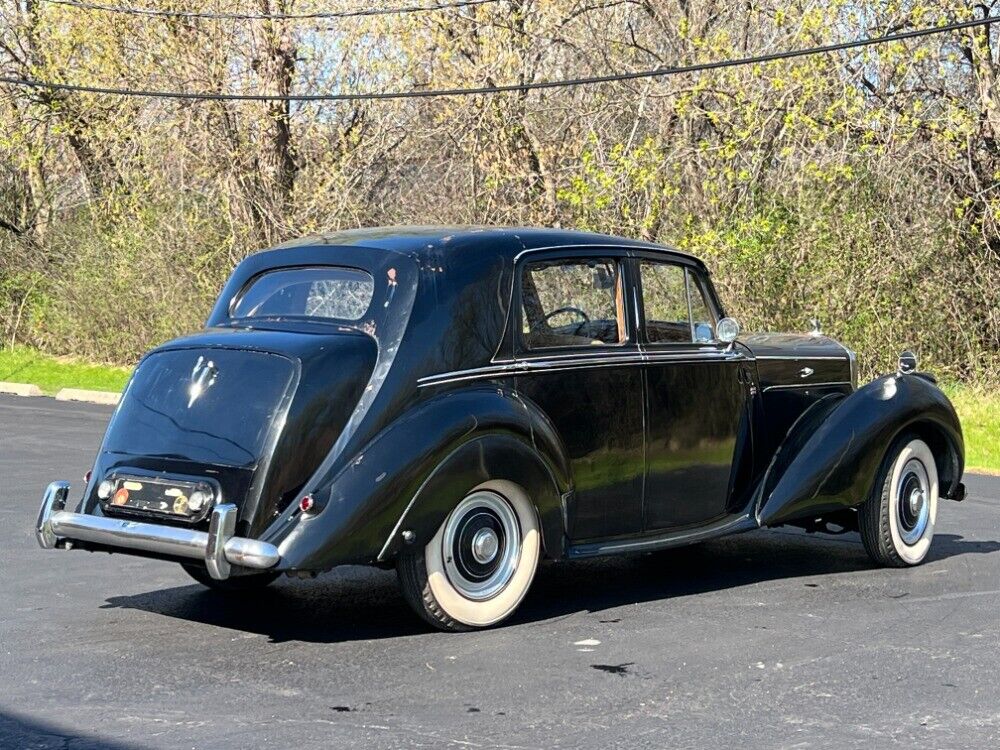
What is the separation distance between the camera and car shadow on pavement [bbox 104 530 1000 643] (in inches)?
282

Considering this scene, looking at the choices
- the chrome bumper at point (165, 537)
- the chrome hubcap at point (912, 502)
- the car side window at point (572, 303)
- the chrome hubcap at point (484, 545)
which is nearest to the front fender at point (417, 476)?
the chrome bumper at point (165, 537)

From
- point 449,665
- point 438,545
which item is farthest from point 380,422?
point 449,665

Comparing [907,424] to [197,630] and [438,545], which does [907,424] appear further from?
[197,630]

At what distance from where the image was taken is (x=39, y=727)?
5.30 metres

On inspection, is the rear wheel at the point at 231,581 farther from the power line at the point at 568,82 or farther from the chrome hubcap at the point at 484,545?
the power line at the point at 568,82

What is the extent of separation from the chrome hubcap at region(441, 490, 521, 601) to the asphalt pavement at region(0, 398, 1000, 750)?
0.24 m

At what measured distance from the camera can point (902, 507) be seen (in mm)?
8805

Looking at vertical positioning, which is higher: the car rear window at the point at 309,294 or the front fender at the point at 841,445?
the car rear window at the point at 309,294

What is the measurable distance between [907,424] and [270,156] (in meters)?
17.3

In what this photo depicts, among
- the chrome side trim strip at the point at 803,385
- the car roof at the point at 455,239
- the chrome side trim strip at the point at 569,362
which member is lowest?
the chrome side trim strip at the point at 803,385

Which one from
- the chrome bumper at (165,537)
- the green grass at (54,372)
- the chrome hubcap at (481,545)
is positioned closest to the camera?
the chrome bumper at (165,537)

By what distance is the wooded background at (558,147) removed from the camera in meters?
18.9

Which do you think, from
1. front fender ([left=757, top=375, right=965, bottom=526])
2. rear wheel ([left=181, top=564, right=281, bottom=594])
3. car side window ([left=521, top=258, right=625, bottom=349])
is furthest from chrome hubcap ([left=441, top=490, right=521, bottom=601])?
front fender ([left=757, top=375, right=965, bottom=526])

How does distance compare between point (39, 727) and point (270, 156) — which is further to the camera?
point (270, 156)
